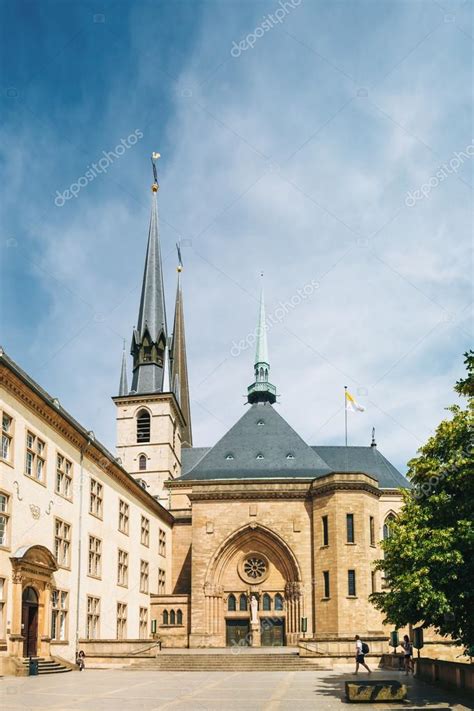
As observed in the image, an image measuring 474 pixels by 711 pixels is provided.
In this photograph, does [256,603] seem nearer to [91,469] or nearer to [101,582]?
[101,582]

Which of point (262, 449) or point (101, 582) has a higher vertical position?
A: point (262, 449)

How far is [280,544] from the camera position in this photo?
52.9 metres

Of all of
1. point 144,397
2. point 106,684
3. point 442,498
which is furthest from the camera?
point 144,397

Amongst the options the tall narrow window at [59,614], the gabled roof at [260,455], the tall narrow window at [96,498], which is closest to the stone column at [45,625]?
the tall narrow window at [59,614]

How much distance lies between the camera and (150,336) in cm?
7088

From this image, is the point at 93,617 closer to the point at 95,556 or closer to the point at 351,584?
the point at 95,556

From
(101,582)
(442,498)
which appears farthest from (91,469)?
(442,498)

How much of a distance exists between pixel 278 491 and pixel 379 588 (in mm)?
8903

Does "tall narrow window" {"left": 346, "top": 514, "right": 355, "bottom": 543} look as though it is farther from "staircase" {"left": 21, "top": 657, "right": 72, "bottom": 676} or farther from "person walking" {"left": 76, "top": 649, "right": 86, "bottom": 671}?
"staircase" {"left": 21, "top": 657, "right": 72, "bottom": 676}

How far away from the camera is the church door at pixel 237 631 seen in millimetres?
52312

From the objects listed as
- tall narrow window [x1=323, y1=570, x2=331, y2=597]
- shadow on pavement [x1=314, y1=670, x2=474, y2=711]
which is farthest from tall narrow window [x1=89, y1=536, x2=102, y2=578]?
tall narrow window [x1=323, y1=570, x2=331, y2=597]

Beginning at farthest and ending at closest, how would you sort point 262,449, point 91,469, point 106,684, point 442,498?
point 262,449
point 91,469
point 106,684
point 442,498

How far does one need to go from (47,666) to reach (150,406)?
131ft

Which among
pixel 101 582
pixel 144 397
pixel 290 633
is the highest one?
pixel 144 397
